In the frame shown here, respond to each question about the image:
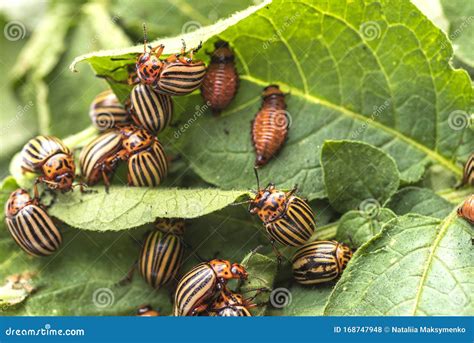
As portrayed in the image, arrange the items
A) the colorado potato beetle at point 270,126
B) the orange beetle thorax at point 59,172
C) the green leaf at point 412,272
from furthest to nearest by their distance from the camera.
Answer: the orange beetle thorax at point 59,172 → the colorado potato beetle at point 270,126 → the green leaf at point 412,272

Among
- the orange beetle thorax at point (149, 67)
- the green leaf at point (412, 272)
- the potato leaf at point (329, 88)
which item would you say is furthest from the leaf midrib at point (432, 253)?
the orange beetle thorax at point (149, 67)

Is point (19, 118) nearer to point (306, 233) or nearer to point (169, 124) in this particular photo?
point (169, 124)

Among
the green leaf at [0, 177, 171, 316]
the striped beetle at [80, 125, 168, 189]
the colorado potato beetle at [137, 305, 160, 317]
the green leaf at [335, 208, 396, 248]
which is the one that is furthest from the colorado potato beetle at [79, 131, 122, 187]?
the green leaf at [335, 208, 396, 248]

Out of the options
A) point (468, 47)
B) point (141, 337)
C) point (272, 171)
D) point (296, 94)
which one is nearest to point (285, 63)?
point (296, 94)

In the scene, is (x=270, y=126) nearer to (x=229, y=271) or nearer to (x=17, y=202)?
(x=229, y=271)

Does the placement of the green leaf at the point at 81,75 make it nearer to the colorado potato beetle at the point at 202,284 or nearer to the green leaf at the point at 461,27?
the colorado potato beetle at the point at 202,284

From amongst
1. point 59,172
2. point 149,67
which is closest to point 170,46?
point 149,67
